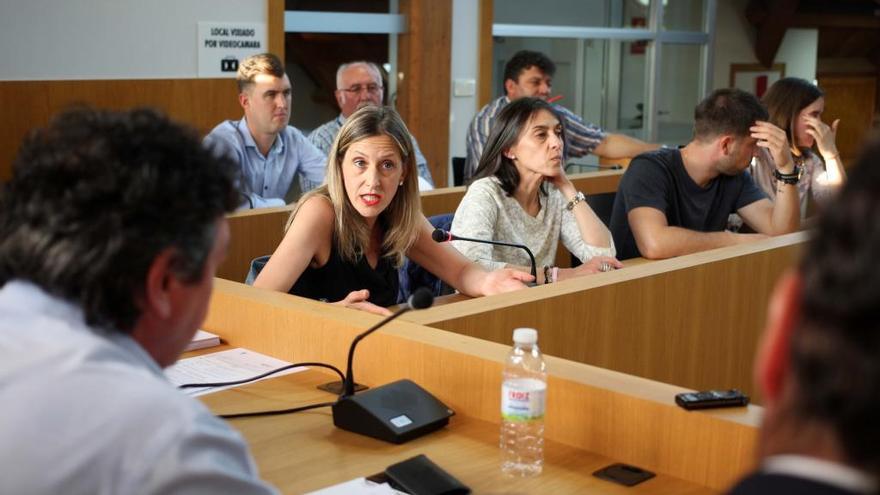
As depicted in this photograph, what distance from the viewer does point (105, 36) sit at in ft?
19.2

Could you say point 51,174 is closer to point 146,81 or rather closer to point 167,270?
point 167,270

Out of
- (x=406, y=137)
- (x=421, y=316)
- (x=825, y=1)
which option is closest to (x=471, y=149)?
(x=406, y=137)

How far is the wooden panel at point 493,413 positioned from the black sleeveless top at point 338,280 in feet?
2.55

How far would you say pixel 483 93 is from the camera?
25.7ft

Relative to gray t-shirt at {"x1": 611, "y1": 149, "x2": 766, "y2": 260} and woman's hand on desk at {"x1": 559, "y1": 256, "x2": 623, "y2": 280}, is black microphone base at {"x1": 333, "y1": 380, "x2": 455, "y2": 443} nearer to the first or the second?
woman's hand on desk at {"x1": 559, "y1": 256, "x2": 623, "y2": 280}

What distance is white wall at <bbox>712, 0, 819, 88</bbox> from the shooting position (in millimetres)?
10422

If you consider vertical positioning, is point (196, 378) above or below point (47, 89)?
below

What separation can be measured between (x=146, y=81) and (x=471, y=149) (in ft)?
5.83

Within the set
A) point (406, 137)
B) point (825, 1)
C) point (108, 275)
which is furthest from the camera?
point (825, 1)

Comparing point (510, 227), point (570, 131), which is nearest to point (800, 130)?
point (570, 131)

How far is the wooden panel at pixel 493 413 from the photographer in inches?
68.2

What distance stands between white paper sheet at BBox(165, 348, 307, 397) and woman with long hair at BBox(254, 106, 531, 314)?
0.58 meters

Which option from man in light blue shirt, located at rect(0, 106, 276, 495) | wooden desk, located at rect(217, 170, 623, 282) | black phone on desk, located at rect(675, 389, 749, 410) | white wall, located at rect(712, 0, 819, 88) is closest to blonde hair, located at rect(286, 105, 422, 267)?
wooden desk, located at rect(217, 170, 623, 282)

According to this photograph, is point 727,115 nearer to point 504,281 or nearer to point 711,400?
point 504,281
